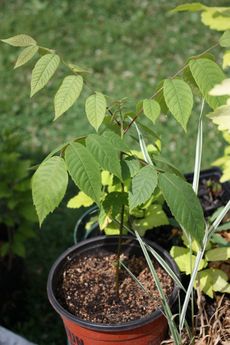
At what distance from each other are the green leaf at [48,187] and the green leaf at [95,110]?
0.63 ft

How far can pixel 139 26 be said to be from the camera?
5.50 m

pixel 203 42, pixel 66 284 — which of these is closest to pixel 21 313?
pixel 66 284

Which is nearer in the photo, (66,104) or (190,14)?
(66,104)

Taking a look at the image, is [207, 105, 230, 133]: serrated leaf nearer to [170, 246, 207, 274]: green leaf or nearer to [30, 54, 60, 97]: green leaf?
[30, 54, 60, 97]: green leaf

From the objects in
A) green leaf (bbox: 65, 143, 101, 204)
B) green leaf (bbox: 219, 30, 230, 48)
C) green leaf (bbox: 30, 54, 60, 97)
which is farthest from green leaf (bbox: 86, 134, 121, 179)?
green leaf (bbox: 219, 30, 230, 48)

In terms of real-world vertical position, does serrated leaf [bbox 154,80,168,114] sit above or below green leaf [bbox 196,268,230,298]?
above

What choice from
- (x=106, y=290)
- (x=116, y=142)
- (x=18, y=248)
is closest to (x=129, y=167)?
(x=116, y=142)

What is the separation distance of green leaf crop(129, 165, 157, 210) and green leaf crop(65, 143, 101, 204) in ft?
0.36

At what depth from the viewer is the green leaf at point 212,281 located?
6.77ft

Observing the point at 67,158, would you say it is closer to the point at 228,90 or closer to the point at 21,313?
the point at 228,90

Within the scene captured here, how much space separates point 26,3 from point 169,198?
480cm

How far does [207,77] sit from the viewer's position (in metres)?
1.70

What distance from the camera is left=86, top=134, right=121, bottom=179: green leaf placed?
5.04 ft

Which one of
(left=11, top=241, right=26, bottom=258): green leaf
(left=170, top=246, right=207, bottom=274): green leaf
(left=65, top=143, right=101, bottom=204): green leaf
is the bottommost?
(left=11, top=241, right=26, bottom=258): green leaf
